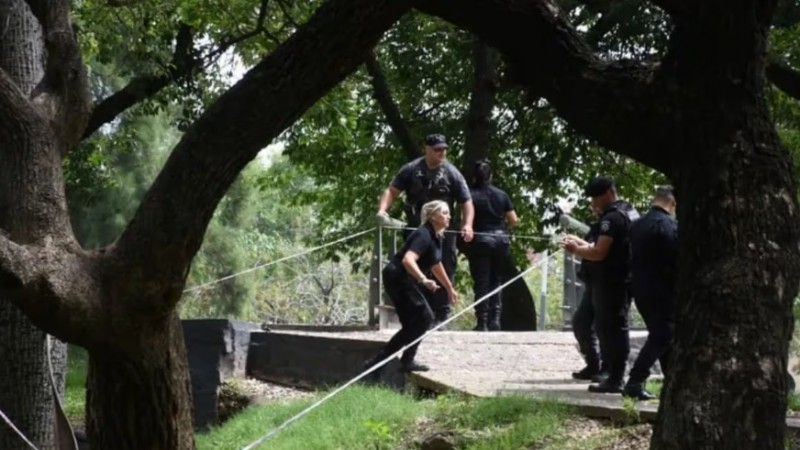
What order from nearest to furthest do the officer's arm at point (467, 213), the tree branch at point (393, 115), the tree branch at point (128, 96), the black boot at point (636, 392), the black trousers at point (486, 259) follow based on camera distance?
1. the black boot at point (636, 392)
2. the officer's arm at point (467, 213)
3. the black trousers at point (486, 259)
4. the tree branch at point (128, 96)
5. the tree branch at point (393, 115)

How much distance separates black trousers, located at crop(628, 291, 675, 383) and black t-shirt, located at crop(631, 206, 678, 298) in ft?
0.15

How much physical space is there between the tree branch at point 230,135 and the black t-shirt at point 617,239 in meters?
3.36

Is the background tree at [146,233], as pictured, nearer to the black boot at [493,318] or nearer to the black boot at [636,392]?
the black boot at [636,392]

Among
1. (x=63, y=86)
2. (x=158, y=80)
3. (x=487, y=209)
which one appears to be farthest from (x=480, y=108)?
(x=63, y=86)

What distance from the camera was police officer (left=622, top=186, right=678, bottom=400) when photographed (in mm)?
8852

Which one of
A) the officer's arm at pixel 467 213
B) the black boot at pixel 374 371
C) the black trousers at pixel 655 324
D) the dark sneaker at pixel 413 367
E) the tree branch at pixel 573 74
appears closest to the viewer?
the tree branch at pixel 573 74

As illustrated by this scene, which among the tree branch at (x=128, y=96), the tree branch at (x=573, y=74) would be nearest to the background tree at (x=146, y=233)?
the tree branch at (x=573, y=74)

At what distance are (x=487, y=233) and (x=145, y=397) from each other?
757 cm

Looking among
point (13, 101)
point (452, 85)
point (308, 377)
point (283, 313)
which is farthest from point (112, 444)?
point (283, 313)

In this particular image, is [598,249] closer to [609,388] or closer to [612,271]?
[612,271]

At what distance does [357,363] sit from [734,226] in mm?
6974

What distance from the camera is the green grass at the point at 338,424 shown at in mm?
10086

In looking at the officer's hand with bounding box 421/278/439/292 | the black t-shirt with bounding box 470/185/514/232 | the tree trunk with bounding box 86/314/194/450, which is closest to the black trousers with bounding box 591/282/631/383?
the officer's hand with bounding box 421/278/439/292

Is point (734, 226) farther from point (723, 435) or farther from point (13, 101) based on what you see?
point (13, 101)
